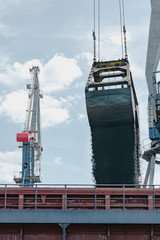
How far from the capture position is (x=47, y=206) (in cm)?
1257

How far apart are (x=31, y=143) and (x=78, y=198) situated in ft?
140

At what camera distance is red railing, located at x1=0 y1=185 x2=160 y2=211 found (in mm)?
12477

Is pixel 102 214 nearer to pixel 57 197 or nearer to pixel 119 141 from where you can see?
pixel 57 197

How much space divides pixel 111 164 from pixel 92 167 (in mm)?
1200

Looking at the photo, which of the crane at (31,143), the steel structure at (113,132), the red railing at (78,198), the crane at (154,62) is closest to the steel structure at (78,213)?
the red railing at (78,198)

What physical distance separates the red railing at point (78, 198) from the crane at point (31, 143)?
3929 centimetres

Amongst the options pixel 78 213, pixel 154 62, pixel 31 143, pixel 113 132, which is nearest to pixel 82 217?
pixel 78 213

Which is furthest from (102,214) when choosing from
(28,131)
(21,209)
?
(28,131)

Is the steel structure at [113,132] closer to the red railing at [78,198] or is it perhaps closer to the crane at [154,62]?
the crane at [154,62]

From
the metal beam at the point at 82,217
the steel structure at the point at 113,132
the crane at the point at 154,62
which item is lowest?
the metal beam at the point at 82,217

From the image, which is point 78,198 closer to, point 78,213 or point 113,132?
point 78,213

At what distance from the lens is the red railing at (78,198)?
1248 centimetres

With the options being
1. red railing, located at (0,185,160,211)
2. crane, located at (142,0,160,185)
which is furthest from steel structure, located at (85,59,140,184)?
red railing, located at (0,185,160,211)

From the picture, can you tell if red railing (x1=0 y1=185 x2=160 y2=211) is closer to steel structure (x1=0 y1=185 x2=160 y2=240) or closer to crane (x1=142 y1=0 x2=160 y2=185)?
steel structure (x1=0 y1=185 x2=160 y2=240)
